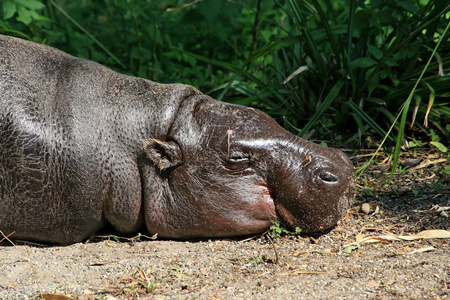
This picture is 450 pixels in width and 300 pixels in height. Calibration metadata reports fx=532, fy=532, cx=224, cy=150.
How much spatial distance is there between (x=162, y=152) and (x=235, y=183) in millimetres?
447

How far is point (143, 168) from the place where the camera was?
3008 mm

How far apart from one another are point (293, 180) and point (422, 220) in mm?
866

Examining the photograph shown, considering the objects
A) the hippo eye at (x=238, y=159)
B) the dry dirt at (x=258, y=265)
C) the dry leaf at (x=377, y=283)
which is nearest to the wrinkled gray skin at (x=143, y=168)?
the hippo eye at (x=238, y=159)

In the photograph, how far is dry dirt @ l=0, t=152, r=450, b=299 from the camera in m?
2.46

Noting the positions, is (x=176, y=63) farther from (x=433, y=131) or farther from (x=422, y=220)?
(x=422, y=220)

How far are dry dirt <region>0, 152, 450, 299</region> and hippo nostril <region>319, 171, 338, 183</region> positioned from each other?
0.35 metres

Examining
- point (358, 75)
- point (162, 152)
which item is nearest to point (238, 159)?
point (162, 152)

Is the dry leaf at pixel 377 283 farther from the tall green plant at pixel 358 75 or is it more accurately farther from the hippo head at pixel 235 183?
the tall green plant at pixel 358 75

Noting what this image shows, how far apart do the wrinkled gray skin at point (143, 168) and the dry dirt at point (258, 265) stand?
12 cm

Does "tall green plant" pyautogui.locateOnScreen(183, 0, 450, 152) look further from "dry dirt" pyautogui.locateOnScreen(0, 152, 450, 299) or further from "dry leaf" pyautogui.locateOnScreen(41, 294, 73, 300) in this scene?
"dry leaf" pyautogui.locateOnScreen(41, 294, 73, 300)

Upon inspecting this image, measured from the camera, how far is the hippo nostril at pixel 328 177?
118 inches

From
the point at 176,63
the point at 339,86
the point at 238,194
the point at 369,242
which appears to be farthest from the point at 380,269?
the point at 176,63

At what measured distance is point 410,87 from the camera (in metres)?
3.95

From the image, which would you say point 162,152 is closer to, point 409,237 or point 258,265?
point 258,265
